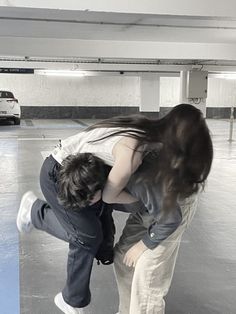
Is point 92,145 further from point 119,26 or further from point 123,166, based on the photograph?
point 119,26

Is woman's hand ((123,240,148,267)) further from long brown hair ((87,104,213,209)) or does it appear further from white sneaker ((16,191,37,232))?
white sneaker ((16,191,37,232))

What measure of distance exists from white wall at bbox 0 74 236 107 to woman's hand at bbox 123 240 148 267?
1902 cm

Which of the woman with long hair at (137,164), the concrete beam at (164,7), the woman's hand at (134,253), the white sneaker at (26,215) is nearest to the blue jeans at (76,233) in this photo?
the woman with long hair at (137,164)

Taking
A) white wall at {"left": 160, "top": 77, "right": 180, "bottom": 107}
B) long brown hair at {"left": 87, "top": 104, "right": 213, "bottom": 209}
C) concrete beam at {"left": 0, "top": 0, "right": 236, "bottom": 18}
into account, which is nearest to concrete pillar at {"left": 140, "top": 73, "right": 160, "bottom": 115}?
white wall at {"left": 160, "top": 77, "right": 180, "bottom": 107}

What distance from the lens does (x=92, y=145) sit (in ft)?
5.91

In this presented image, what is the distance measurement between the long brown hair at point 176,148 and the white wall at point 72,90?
19137mm

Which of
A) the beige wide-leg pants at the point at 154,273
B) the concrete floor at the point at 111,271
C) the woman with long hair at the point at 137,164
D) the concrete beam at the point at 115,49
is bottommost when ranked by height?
the concrete floor at the point at 111,271

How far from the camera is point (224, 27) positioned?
3768 millimetres

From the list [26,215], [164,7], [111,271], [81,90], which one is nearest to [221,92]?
[81,90]

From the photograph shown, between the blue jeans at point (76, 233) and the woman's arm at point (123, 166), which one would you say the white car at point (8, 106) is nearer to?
the blue jeans at point (76, 233)

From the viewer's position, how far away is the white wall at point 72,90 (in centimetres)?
1997

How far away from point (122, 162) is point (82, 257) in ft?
1.99

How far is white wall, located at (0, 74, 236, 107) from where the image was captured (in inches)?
787

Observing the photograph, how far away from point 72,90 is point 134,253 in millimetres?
19144
